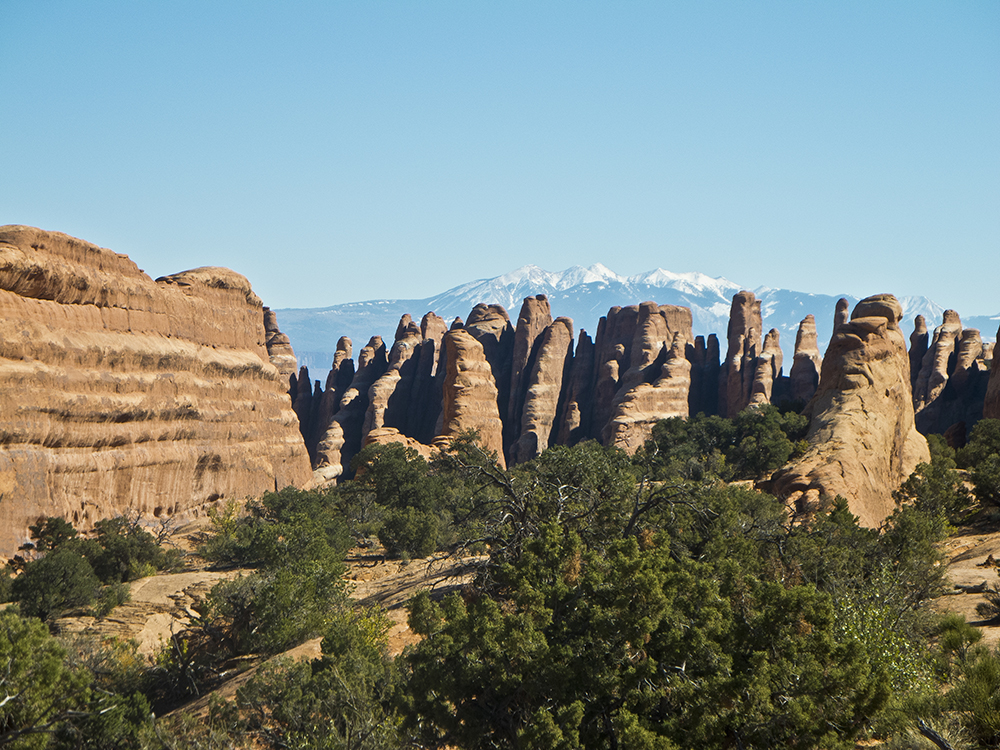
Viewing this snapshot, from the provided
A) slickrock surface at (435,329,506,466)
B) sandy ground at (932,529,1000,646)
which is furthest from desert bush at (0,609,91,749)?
slickrock surface at (435,329,506,466)

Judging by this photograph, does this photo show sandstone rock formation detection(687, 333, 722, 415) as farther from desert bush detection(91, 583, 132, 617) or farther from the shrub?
the shrub

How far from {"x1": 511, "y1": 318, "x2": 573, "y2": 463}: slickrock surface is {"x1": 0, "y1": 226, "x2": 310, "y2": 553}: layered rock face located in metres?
35.0

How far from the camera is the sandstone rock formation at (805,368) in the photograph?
9106 cm

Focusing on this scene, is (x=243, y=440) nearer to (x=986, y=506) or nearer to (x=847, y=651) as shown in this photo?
(x=986, y=506)

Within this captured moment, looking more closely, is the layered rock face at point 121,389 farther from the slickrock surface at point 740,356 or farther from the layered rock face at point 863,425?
the slickrock surface at point 740,356

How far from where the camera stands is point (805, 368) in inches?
3661

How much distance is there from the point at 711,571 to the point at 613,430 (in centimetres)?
6588

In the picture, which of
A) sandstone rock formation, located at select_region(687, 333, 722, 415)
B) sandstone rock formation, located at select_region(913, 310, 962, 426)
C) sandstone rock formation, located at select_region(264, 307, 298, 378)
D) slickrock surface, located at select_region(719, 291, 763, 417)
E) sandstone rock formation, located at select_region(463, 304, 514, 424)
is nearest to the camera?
sandstone rock formation, located at select_region(913, 310, 962, 426)

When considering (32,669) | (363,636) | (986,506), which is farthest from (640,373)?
(32,669)

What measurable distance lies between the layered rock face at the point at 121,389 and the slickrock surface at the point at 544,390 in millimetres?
35046

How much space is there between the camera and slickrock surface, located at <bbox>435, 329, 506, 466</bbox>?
78.2m

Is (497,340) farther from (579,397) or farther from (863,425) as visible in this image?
(863,425)

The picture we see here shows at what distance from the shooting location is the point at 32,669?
59.3 ft

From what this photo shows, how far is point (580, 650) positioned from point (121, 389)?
4492 centimetres
